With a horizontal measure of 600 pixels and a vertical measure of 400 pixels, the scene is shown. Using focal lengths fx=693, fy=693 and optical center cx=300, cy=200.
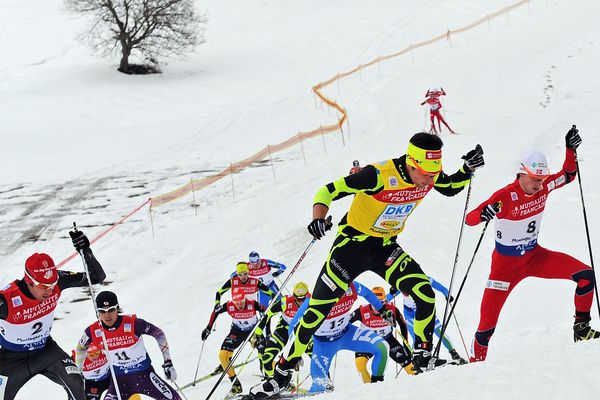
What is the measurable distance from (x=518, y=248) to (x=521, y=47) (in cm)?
2694

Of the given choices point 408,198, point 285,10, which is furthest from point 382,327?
point 285,10

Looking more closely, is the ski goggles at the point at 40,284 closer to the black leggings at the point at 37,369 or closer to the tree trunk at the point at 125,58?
the black leggings at the point at 37,369

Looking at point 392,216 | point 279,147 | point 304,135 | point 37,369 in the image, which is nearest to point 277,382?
point 392,216

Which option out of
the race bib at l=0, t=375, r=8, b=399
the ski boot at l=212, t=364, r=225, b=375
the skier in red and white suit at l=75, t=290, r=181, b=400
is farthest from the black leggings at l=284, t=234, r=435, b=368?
the ski boot at l=212, t=364, r=225, b=375

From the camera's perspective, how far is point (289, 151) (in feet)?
82.7

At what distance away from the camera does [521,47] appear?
31.6 m

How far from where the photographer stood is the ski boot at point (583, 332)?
253 inches

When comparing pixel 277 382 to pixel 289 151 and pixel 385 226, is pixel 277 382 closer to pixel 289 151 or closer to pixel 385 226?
pixel 385 226

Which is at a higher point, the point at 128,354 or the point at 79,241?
the point at 79,241

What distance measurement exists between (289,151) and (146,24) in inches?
800

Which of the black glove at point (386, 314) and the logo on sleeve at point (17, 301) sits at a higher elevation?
the logo on sleeve at point (17, 301)

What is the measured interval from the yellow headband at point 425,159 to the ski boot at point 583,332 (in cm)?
211

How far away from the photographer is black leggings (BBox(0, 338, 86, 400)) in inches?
294

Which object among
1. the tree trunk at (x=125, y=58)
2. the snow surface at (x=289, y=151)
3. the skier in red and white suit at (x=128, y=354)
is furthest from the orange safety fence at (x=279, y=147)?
the tree trunk at (x=125, y=58)
